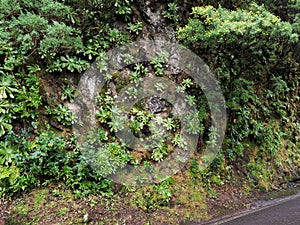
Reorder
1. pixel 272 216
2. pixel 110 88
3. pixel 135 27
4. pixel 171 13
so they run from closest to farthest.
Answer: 1. pixel 272 216
2. pixel 110 88
3. pixel 135 27
4. pixel 171 13

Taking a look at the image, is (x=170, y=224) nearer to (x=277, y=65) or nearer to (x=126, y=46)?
(x=126, y=46)

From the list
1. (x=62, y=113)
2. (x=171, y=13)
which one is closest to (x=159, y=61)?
(x=171, y=13)

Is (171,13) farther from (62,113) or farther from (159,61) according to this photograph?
(62,113)

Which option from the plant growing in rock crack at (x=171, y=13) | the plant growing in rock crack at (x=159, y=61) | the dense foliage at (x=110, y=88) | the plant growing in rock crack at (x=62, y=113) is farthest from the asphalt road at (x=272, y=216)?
the plant growing in rock crack at (x=171, y=13)

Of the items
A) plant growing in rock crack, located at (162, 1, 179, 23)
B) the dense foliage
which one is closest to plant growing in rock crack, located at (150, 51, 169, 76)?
the dense foliage

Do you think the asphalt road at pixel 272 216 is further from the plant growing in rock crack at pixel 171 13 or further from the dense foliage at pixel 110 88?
the plant growing in rock crack at pixel 171 13

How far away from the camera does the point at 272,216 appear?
4.41 metres

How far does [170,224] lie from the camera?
418 centimetres

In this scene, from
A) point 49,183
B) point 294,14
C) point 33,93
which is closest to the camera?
point 49,183

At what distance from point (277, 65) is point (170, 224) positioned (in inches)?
235

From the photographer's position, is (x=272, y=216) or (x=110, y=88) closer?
(x=272, y=216)

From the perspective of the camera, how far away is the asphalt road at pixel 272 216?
13.4 feet

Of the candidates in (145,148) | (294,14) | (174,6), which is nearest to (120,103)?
(145,148)

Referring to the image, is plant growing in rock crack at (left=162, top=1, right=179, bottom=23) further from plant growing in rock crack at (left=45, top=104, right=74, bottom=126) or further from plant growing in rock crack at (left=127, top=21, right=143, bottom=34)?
plant growing in rock crack at (left=45, top=104, right=74, bottom=126)
